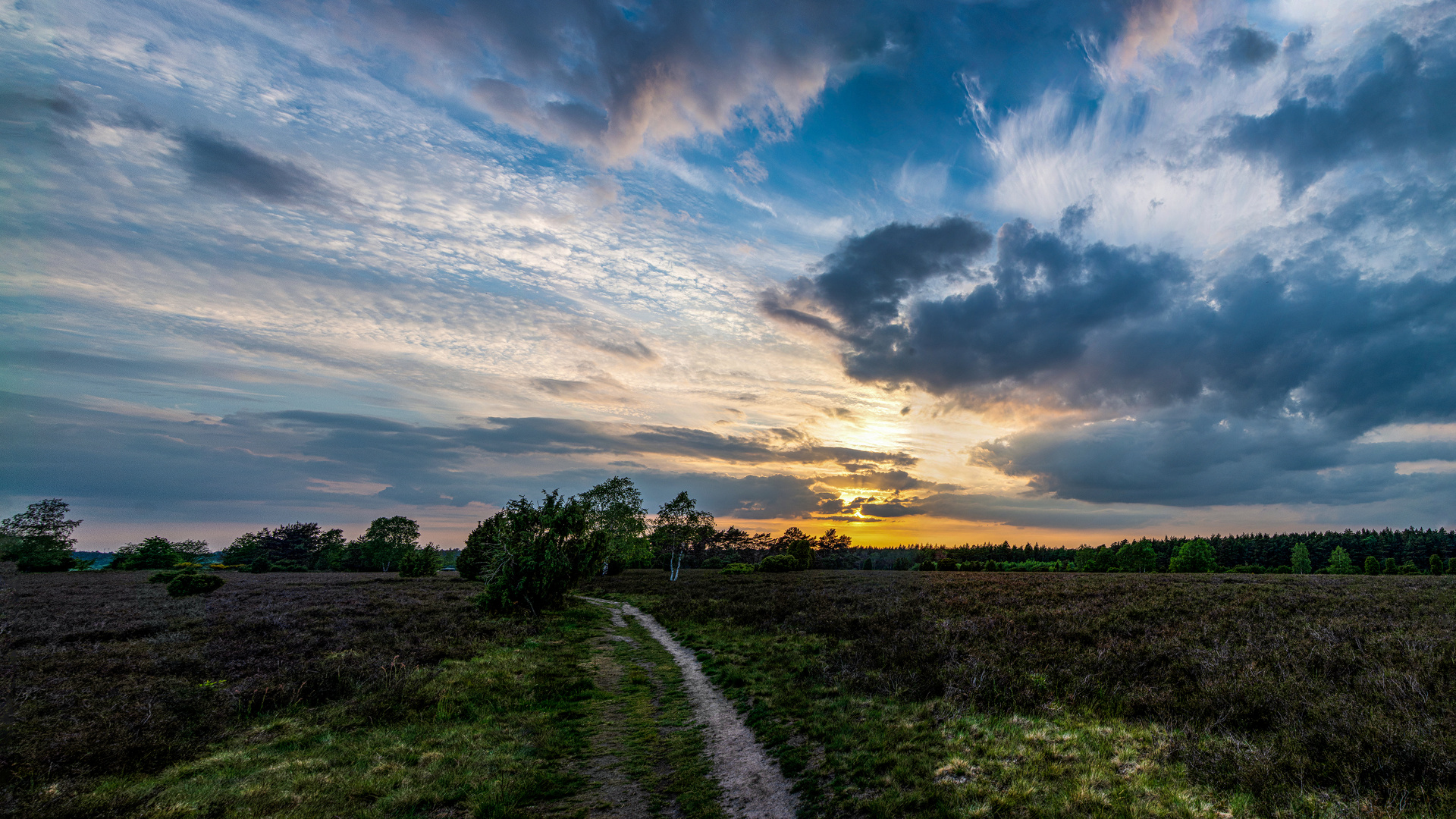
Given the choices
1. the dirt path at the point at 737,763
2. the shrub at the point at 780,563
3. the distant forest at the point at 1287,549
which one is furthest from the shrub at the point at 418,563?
the distant forest at the point at 1287,549

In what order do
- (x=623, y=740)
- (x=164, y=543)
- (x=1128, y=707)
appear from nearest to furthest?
(x=1128, y=707), (x=623, y=740), (x=164, y=543)

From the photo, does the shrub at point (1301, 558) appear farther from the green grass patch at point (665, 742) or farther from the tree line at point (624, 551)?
the green grass patch at point (665, 742)

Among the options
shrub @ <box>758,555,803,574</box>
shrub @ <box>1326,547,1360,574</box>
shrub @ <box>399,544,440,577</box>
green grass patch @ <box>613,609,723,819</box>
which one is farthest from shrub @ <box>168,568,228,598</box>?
shrub @ <box>1326,547,1360,574</box>

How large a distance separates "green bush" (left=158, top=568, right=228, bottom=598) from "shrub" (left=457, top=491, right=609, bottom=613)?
870 inches

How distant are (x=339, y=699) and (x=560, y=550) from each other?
1750 centimetres

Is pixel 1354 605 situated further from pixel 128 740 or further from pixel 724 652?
pixel 128 740

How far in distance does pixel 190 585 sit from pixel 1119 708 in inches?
2088

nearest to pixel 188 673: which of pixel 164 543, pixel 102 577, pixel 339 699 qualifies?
pixel 339 699

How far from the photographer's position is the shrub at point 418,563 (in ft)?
208

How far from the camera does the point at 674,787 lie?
379 inches

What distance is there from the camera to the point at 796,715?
13234 millimetres

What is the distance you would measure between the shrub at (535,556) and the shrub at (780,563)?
48853 millimetres

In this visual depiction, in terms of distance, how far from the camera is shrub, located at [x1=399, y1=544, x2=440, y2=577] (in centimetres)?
6350

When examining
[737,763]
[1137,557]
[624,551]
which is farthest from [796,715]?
[1137,557]
